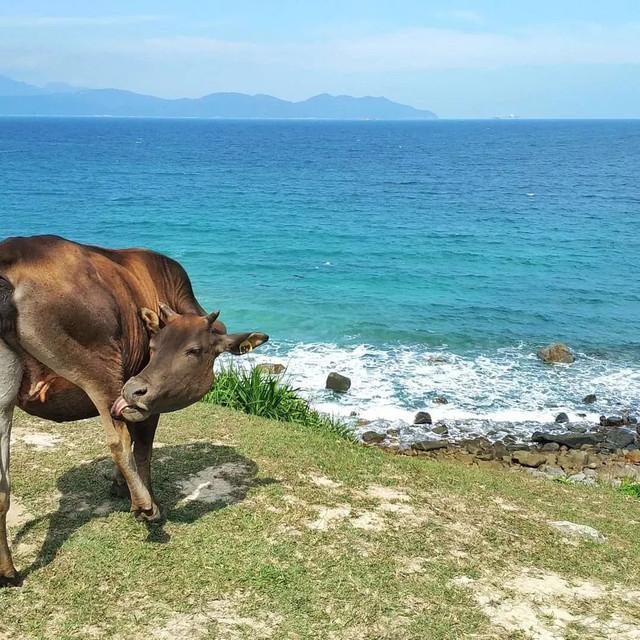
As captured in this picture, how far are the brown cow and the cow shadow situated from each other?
977mm

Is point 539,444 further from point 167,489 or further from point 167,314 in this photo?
point 167,314

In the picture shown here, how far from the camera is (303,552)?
7.79 meters

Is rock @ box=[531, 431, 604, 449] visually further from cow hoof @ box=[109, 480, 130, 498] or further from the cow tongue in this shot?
the cow tongue

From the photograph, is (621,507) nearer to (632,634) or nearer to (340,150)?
(632,634)

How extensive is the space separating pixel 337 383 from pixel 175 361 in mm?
14560

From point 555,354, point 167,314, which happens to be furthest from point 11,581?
point 555,354

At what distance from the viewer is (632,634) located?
6875 mm

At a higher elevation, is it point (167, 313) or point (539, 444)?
point (167, 313)

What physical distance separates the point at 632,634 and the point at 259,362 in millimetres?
16792

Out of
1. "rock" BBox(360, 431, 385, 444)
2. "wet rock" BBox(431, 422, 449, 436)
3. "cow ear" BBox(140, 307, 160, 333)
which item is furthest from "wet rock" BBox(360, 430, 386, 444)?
"cow ear" BBox(140, 307, 160, 333)

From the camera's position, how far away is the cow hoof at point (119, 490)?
8617mm

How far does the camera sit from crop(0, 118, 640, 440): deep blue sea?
73.7 ft

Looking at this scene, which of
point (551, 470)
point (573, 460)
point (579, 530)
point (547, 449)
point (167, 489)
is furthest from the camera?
point (547, 449)

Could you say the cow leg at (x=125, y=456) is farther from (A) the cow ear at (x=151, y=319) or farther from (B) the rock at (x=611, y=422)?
(B) the rock at (x=611, y=422)
